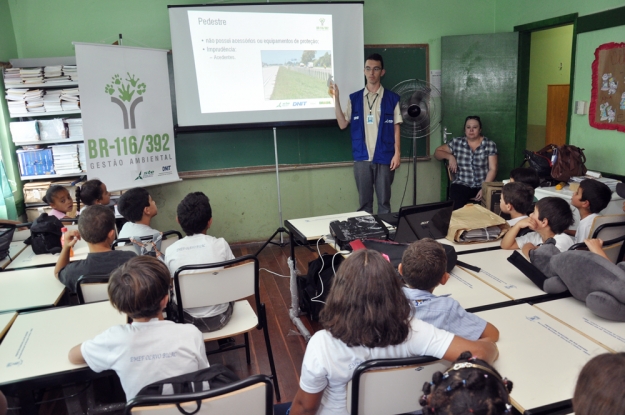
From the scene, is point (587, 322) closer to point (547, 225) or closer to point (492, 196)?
point (547, 225)

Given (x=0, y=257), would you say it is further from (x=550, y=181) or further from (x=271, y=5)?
(x=550, y=181)

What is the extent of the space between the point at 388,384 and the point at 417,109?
396 cm

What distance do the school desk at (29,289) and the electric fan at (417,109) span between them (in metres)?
3.65

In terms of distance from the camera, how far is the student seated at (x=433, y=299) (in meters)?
1.61

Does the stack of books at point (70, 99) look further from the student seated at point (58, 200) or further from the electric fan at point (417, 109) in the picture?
the electric fan at point (417, 109)

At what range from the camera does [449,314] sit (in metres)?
1.62

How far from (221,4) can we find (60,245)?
8.90 ft

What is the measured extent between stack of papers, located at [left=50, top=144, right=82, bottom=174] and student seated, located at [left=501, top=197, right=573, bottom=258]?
11.8 feet

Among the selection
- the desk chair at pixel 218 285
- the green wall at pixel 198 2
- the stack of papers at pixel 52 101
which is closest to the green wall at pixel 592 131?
the green wall at pixel 198 2

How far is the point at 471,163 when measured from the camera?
4.92m

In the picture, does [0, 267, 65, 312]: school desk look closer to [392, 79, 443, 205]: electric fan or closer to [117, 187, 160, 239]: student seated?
[117, 187, 160, 239]: student seated

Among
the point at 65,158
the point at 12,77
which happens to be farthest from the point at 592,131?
the point at 12,77

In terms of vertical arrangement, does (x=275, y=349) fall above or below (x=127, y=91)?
below

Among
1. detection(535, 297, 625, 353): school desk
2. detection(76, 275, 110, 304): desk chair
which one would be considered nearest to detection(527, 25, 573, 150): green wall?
detection(535, 297, 625, 353): school desk
